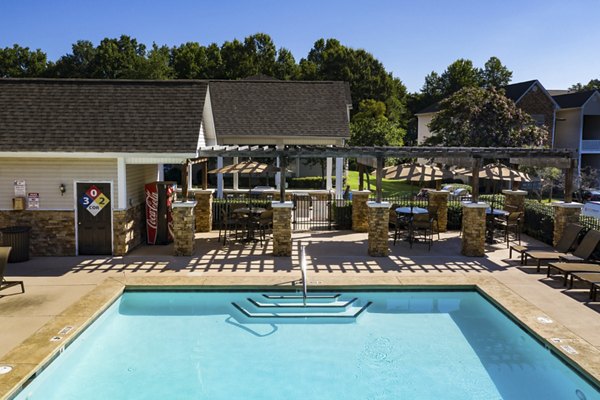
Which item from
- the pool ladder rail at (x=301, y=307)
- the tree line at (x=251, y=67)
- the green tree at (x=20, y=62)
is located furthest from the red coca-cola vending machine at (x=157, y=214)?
the green tree at (x=20, y=62)

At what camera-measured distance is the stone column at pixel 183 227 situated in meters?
13.9

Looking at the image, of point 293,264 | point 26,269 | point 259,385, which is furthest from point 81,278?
A: point 259,385

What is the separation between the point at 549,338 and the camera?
835cm

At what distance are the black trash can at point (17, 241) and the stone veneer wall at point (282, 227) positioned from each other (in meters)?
6.69

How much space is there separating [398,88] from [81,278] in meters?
61.2

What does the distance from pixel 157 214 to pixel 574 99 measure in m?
36.0

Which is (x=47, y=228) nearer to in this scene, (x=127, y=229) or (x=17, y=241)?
(x=17, y=241)

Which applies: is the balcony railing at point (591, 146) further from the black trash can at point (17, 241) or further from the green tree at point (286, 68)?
the black trash can at point (17, 241)

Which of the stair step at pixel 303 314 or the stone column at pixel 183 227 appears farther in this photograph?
the stone column at pixel 183 227

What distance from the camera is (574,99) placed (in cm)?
3884

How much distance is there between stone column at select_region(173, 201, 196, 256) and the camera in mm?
13852

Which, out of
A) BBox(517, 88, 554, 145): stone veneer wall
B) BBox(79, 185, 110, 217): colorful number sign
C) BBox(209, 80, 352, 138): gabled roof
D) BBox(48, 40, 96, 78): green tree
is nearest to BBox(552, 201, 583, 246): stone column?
BBox(209, 80, 352, 138): gabled roof

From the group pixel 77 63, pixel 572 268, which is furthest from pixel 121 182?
pixel 77 63

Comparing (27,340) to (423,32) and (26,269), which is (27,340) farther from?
(423,32)
